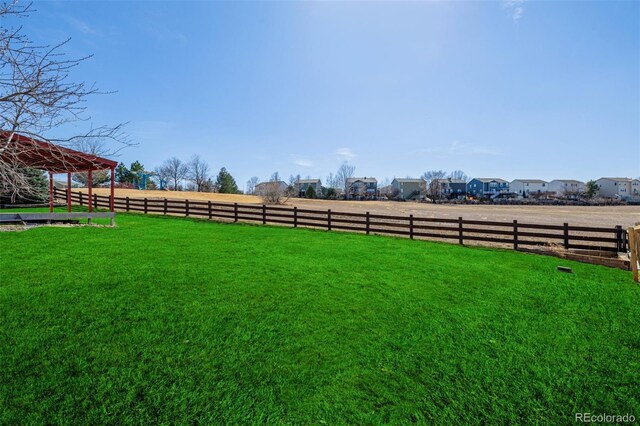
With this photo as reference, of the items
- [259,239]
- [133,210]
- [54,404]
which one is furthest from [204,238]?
[133,210]

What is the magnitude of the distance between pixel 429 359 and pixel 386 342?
1.75 ft

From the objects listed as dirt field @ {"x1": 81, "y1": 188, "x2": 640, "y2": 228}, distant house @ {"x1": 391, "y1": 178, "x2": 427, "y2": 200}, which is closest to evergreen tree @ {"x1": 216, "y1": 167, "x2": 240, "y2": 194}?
dirt field @ {"x1": 81, "y1": 188, "x2": 640, "y2": 228}

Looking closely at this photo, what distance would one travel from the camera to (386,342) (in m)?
3.64

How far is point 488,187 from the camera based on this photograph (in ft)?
290

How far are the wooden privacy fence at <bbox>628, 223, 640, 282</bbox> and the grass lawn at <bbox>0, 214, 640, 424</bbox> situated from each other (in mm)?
665

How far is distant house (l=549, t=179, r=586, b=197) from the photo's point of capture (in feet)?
301

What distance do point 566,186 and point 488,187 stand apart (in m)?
27.2

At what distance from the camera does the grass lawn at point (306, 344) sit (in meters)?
2.58

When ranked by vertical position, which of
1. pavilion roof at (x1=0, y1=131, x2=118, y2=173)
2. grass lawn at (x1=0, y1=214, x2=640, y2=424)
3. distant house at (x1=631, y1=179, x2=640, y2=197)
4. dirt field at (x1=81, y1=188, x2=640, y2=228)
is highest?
distant house at (x1=631, y1=179, x2=640, y2=197)

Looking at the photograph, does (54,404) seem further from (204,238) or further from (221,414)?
(204,238)

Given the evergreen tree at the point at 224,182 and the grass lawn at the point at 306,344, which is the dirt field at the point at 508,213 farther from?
the evergreen tree at the point at 224,182

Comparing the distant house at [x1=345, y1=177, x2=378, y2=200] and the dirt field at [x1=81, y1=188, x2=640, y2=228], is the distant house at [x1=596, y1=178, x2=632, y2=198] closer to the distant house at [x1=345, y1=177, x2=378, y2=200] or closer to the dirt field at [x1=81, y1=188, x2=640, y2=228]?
the dirt field at [x1=81, y1=188, x2=640, y2=228]

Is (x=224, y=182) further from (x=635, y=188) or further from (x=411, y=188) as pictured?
(x=635, y=188)

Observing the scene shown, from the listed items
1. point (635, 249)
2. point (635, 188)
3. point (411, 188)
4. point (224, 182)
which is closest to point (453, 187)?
point (411, 188)
